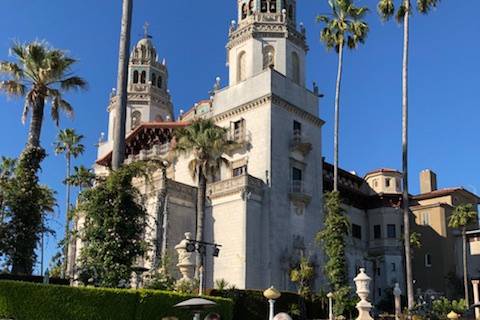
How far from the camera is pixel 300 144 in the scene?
43.9 meters

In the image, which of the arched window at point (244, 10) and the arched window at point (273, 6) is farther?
the arched window at point (244, 10)

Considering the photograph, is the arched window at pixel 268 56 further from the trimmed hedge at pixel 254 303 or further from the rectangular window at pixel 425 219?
the rectangular window at pixel 425 219

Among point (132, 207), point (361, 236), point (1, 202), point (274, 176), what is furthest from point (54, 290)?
point (361, 236)

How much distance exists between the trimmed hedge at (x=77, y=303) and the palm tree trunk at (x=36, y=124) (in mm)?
8972

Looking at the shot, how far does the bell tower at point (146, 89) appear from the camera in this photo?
59500mm

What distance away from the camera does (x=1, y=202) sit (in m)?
25.9

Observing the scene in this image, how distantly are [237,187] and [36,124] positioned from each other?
1686cm

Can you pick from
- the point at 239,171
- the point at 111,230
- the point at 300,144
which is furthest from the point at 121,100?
the point at 300,144

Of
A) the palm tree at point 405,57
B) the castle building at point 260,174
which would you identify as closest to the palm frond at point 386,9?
the palm tree at point 405,57

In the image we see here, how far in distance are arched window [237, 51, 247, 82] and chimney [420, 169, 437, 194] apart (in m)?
28.3

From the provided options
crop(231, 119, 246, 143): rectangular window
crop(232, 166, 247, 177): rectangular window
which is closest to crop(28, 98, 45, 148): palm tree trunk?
crop(232, 166, 247, 177): rectangular window

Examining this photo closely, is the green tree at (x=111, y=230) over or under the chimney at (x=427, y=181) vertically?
under

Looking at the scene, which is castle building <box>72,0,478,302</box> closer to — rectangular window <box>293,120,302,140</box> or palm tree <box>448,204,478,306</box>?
rectangular window <box>293,120,302,140</box>

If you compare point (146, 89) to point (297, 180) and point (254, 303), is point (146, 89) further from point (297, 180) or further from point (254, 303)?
point (254, 303)
